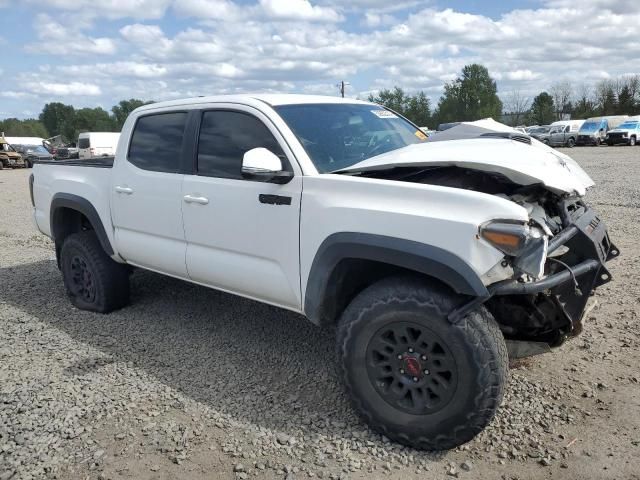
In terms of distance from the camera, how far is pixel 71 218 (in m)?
5.54

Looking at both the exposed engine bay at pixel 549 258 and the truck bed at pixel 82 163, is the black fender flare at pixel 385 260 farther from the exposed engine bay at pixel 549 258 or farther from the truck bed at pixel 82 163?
the truck bed at pixel 82 163

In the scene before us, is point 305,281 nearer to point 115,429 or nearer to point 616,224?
point 115,429

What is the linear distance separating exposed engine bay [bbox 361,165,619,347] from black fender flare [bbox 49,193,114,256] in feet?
8.84

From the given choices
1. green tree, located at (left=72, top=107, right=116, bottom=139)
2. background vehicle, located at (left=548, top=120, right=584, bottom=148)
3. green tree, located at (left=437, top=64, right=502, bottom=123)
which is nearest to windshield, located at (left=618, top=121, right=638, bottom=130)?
background vehicle, located at (left=548, top=120, right=584, bottom=148)

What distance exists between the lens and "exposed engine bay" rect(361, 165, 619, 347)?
9.99 ft

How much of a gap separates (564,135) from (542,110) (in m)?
36.4

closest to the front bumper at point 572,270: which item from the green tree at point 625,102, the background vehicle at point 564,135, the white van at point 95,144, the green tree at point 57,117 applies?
the white van at point 95,144

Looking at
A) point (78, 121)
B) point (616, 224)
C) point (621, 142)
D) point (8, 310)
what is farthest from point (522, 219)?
point (78, 121)

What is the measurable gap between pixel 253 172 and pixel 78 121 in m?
109

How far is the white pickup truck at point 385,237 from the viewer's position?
8.97 feet

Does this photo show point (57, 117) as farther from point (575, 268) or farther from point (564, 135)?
point (575, 268)

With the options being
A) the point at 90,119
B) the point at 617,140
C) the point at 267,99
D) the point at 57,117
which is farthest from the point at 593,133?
the point at 57,117

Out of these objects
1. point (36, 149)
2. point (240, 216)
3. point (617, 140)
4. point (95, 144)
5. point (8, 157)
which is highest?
point (240, 216)

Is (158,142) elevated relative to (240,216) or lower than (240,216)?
elevated
